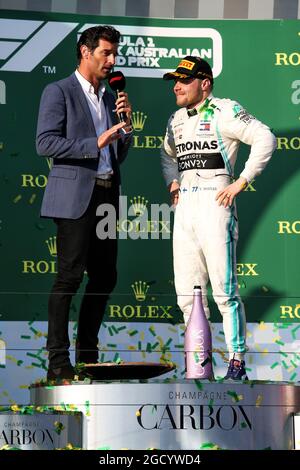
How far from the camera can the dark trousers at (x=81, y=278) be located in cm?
454

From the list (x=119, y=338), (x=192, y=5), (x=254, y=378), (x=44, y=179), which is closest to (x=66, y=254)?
(x=119, y=338)

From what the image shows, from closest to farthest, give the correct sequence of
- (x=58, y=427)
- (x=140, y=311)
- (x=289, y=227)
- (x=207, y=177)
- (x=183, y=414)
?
(x=58, y=427) < (x=183, y=414) < (x=207, y=177) < (x=140, y=311) < (x=289, y=227)

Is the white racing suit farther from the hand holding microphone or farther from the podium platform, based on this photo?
the podium platform

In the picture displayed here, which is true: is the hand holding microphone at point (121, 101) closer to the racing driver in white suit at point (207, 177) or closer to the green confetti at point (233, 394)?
the racing driver in white suit at point (207, 177)

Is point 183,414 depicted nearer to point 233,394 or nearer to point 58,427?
point 233,394

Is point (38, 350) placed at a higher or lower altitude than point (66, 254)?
lower

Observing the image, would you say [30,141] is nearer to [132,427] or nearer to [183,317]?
[183,317]

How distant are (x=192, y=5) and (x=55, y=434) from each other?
2960 millimetres

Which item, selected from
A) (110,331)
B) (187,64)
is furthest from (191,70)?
(110,331)

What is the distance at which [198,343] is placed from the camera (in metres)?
4.43

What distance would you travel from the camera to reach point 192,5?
609 cm

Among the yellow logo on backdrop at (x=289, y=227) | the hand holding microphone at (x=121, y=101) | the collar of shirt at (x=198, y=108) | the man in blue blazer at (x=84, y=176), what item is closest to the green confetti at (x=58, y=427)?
the man in blue blazer at (x=84, y=176)

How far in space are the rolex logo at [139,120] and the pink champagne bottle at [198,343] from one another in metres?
1.56

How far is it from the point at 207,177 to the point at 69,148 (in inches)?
21.0
